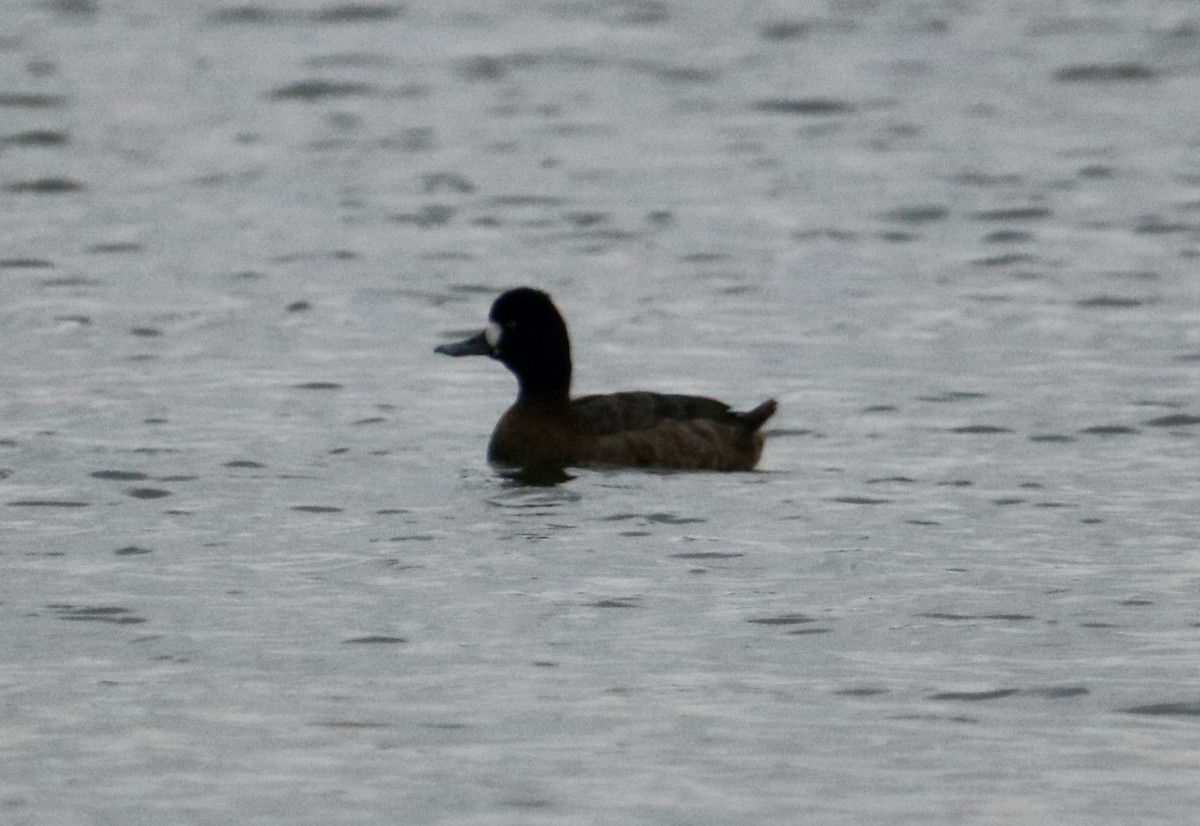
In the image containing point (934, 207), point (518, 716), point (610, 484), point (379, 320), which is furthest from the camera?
point (934, 207)

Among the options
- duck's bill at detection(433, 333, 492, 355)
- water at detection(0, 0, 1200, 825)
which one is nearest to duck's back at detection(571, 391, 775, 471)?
water at detection(0, 0, 1200, 825)

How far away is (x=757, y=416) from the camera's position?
1401 cm

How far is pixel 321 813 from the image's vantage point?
8289 millimetres

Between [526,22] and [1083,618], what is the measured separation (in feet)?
65.4

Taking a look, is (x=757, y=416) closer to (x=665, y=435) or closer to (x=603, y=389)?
(x=665, y=435)

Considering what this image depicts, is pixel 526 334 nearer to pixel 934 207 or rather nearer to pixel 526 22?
pixel 934 207

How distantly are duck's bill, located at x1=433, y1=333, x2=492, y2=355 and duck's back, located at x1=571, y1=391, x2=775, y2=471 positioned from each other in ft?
2.18

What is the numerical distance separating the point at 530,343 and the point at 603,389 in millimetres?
2132

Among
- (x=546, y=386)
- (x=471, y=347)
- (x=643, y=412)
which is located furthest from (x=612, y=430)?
(x=471, y=347)

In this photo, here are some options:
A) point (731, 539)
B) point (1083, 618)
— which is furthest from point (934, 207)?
point (1083, 618)

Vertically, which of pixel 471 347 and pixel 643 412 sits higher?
pixel 471 347

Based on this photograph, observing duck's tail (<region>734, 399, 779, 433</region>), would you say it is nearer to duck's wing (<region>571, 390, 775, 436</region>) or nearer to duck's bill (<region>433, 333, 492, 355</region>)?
duck's wing (<region>571, 390, 775, 436</region>)

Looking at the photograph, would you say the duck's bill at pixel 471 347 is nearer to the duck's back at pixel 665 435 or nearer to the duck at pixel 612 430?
the duck at pixel 612 430

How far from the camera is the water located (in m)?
8.94
